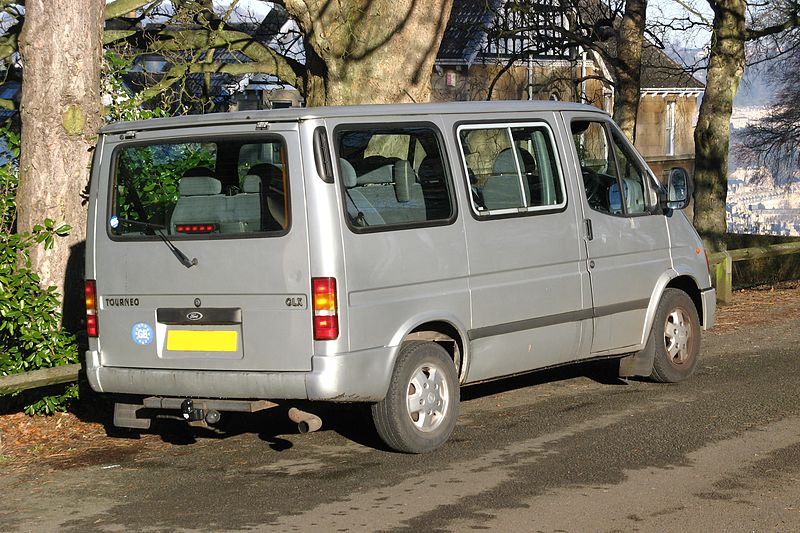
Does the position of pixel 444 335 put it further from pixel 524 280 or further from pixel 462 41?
pixel 462 41

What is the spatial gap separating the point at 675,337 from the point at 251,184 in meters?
4.23

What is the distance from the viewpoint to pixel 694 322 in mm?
10281

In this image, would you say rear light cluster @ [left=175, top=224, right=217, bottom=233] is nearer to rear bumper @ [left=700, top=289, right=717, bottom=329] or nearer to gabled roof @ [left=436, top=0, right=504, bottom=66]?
rear bumper @ [left=700, top=289, right=717, bottom=329]

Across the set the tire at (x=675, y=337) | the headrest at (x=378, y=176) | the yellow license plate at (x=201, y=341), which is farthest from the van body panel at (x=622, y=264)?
the yellow license plate at (x=201, y=341)

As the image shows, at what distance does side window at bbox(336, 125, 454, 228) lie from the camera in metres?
7.52

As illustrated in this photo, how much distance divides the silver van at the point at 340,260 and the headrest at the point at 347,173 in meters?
0.01

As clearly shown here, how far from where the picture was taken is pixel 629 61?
969 inches

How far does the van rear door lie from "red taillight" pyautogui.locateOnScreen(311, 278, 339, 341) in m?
0.07

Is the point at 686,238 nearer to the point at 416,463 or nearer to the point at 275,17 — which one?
the point at 416,463

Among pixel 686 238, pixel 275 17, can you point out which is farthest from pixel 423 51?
pixel 275 17

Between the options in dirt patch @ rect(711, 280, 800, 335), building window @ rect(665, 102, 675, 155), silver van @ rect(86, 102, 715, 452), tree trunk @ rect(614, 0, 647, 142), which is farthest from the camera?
building window @ rect(665, 102, 675, 155)

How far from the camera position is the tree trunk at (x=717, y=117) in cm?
2081

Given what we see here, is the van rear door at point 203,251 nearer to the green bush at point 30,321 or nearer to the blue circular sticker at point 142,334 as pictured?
the blue circular sticker at point 142,334

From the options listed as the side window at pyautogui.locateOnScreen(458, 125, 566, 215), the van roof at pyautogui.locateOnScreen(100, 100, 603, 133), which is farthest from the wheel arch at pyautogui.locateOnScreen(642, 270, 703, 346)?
the van roof at pyautogui.locateOnScreen(100, 100, 603, 133)
